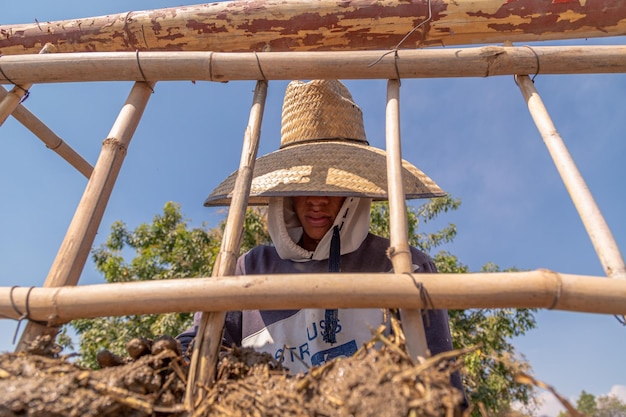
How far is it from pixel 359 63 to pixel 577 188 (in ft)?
2.73

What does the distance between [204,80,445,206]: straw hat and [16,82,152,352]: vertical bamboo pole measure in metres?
0.58

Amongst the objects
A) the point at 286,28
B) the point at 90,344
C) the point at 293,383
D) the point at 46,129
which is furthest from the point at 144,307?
the point at 90,344

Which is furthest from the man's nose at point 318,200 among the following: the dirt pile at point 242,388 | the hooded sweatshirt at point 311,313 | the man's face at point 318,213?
the dirt pile at point 242,388

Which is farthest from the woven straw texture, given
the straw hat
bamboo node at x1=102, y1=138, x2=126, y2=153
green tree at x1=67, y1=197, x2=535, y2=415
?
green tree at x1=67, y1=197, x2=535, y2=415

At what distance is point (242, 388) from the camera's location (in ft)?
3.56

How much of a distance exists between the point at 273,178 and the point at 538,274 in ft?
3.98

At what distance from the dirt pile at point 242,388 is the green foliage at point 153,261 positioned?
20.6 feet

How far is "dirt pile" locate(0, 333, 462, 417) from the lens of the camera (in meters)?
0.92

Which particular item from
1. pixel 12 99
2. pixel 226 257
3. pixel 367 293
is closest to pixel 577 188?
pixel 367 293

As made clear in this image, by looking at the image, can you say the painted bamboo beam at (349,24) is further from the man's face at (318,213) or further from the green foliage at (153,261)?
the green foliage at (153,261)

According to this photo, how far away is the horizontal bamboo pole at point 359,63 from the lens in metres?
1.70

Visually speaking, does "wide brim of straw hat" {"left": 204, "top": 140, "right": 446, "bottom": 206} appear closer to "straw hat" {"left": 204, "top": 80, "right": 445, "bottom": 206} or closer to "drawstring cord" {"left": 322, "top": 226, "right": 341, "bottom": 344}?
"straw hat" {"left": 204, "top": 80, "right": 445, "bottom": 206}

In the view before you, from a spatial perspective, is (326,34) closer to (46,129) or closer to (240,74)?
(240,74)

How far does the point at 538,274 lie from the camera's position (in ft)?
3.74
